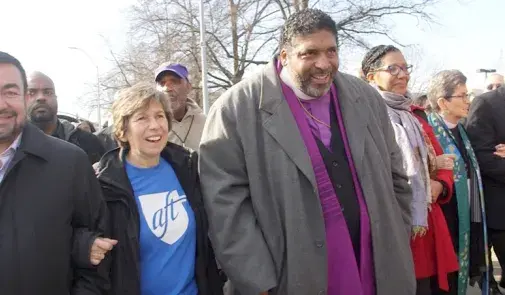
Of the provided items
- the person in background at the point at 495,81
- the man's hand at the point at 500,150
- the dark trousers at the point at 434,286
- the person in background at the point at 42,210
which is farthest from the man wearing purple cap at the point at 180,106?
the person in background at the point at 495,81

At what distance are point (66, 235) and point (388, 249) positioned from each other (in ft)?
4.94

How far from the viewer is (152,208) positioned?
236 cm

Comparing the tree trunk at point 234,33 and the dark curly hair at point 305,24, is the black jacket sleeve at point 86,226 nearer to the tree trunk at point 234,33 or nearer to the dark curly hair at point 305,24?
the dark curly hair at point 305,24

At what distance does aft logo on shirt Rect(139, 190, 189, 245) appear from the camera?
2346 mm

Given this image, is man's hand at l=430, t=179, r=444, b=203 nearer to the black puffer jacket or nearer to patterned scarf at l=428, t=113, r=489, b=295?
patterned scarf at l=428, t=113, r=489, b=295

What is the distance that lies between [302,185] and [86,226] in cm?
99

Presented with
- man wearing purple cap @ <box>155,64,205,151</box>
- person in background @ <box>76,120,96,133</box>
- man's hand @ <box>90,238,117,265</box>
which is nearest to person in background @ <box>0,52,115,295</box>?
man's hand @ <box>90,238,117,265</box>

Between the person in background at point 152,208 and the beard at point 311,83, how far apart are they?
0.69 m

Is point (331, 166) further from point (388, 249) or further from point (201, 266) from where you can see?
point (201, 266)

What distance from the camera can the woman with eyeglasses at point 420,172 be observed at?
3.04 m

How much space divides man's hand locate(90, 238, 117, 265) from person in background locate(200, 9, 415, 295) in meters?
0.50

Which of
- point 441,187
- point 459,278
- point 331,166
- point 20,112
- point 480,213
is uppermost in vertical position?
point 20,112

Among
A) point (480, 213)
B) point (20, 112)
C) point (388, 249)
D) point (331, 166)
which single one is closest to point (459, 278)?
point (480, 213)

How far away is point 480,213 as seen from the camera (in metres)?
3.81
